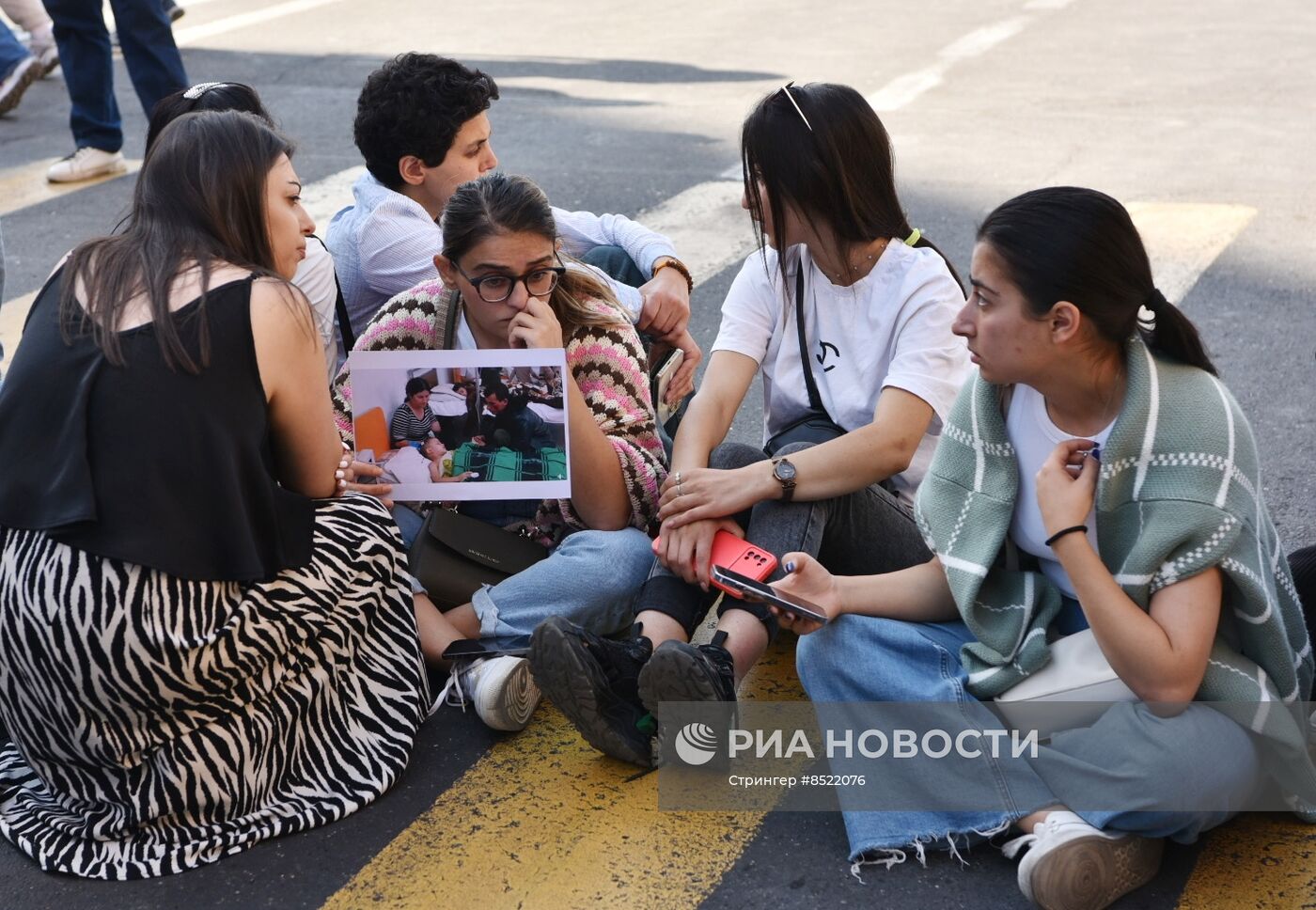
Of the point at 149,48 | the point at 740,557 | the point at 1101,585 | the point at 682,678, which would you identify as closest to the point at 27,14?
the point at 149,48

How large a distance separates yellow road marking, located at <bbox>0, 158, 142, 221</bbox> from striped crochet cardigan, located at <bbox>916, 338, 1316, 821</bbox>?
6.06m

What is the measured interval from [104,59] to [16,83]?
1673 mm

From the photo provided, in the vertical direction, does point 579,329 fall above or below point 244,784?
above

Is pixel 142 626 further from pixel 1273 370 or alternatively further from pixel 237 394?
pixel 1273 370

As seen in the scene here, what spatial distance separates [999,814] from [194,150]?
6.59 feet

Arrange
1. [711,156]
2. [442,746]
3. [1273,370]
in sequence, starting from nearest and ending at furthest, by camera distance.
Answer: [442,746] < [1273,370] < [711,156]

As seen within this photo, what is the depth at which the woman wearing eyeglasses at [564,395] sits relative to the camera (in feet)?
11.2

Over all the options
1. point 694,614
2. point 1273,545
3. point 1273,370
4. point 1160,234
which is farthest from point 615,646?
point 1160,234

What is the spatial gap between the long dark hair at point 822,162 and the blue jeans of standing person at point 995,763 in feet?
3.18

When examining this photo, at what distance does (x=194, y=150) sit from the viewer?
9.73 feet

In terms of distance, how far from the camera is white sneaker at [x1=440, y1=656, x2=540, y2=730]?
3.29m

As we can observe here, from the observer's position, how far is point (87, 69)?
8.01 meters

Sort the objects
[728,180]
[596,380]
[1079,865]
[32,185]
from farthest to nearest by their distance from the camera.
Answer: [32,185], [728,180], [596,380], [1079,865]

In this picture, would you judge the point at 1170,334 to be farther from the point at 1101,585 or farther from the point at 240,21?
the point at 240,21
